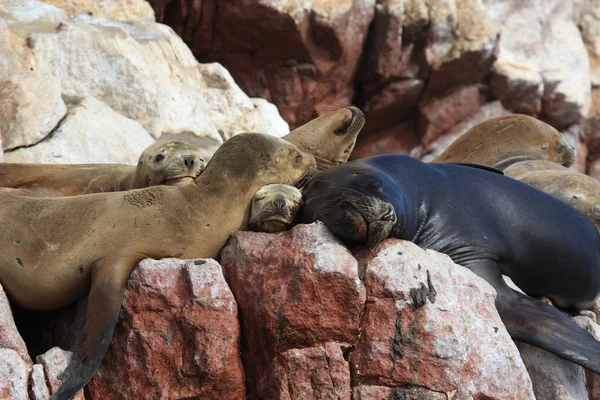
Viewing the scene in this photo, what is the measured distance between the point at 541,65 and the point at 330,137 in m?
8.81

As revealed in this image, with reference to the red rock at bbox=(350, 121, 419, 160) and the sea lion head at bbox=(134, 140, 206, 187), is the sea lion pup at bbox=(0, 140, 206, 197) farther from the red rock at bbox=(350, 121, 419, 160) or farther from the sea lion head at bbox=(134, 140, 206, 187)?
the red rock at bbox=(350, 121, 419, 160)

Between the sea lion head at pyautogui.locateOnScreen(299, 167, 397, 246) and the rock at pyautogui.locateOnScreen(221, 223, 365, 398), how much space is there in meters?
0.10

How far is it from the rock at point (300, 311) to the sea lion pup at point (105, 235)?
0.41m

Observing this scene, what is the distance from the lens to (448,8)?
Result: 485 inches

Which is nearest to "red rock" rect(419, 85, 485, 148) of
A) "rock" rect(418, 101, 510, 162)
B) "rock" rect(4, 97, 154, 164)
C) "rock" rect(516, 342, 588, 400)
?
"rock" rect(418, 101, 510, 162)

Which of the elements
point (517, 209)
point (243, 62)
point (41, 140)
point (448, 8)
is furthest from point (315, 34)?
point (517, 209)

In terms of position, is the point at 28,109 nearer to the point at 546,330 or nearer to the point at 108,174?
the point at 108,174

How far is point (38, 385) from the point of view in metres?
3.37

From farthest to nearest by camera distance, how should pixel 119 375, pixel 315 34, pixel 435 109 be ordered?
1. pixel 435 109
2. pixel 315 34
3. pixel 119 375

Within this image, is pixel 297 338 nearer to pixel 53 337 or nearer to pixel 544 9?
pixel 53 337

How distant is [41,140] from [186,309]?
2826 millimetres

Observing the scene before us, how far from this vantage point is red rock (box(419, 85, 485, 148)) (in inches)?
517

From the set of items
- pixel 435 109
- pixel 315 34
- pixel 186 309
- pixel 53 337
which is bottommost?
pixel 435 109

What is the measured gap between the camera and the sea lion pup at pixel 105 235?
12.0 ft
